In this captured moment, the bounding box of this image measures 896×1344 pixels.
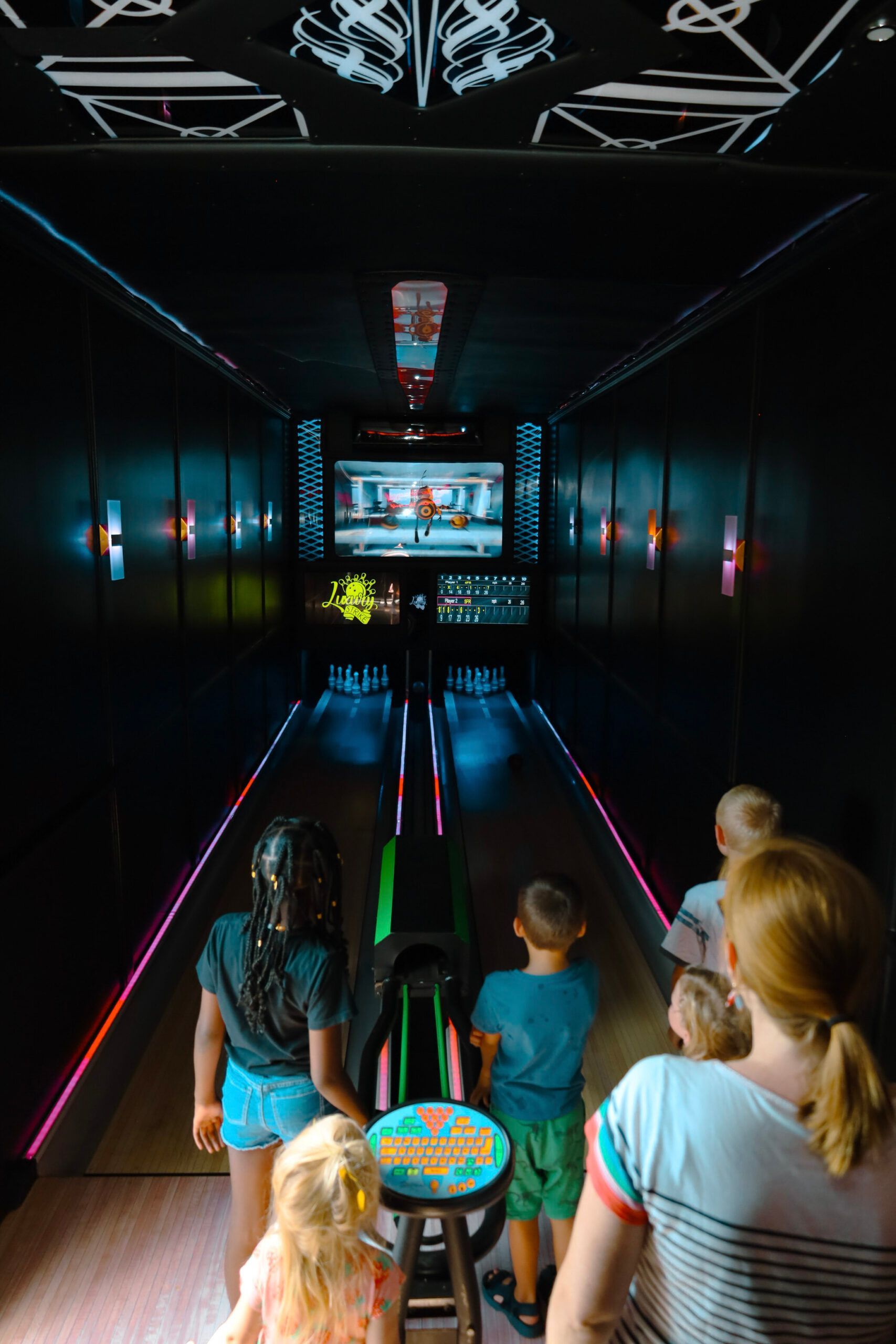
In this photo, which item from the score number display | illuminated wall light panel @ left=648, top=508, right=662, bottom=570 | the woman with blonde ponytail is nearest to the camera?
the woman with blonde ponytail

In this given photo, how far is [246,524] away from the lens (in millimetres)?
6793

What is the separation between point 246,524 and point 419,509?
282 centimetres

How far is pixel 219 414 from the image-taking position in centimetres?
591

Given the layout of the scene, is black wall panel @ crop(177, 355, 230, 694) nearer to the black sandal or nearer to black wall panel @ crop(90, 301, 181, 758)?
black wall panel @ crop(90, 301, 181, 758)

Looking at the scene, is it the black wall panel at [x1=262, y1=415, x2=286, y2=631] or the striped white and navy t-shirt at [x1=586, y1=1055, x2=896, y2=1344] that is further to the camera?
the black wall panel at [x1=262, y1=415, x2=286, y2=631]

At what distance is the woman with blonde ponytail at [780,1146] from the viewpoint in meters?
1.01

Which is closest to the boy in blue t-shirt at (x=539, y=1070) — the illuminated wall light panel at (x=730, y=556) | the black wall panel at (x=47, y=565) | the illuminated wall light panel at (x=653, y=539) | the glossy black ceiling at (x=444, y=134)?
the black wall panel at (x=47, y=565)

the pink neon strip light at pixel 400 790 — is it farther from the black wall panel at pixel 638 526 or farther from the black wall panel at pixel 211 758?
the black wall panel at pixel 638 526

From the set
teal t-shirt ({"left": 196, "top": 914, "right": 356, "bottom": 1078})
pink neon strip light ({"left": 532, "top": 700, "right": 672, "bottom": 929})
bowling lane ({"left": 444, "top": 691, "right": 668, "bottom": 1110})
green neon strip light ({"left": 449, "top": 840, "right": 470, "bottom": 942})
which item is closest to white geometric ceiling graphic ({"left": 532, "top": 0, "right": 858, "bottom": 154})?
teal t-shirt ({"left": 196, "top": 914, "right": 356, "bottom": 1078})

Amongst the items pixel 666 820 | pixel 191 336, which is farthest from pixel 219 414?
pixel 666 820

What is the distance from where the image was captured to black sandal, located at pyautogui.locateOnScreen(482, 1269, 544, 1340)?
2.30 m

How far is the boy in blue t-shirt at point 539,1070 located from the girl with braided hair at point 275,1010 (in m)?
0.42

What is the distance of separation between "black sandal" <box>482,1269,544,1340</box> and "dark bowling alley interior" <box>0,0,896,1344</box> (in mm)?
36

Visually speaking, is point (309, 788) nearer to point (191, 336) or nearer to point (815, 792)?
point (191, 336)
